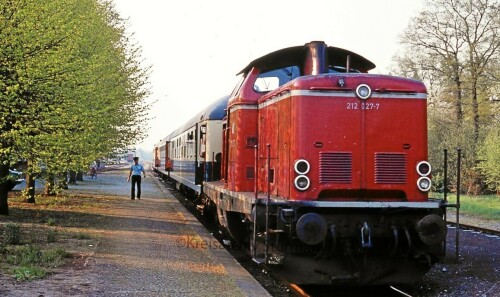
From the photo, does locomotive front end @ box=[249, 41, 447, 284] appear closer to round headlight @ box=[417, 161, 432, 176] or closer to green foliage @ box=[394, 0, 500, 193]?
round headlight @ box=[417, 161, 432, 176]

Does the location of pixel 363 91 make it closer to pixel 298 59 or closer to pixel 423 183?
pixel 423 183

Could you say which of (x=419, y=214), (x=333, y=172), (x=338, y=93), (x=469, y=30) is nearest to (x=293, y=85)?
(x=338, y=93)

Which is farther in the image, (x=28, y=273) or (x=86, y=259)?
(x=86, y=259)

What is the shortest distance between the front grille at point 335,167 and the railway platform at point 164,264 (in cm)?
173

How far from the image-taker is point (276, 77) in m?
10.6

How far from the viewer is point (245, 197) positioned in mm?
9711

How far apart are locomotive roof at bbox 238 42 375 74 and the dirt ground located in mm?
3440

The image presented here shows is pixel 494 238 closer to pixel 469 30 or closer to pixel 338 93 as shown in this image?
pixel 338 93

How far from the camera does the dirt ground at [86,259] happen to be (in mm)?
7973

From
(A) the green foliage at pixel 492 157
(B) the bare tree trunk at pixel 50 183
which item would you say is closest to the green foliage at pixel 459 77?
(A) the green foliage at pixel 492 157

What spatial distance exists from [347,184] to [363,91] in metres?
1.30

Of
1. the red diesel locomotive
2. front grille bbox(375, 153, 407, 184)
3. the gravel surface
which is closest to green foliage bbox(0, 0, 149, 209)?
the gravel surface

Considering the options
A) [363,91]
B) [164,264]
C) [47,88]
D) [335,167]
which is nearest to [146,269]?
[164,264]

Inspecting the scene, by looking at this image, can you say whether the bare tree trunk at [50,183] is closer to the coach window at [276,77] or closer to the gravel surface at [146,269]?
the gravel surface at [146,269]
